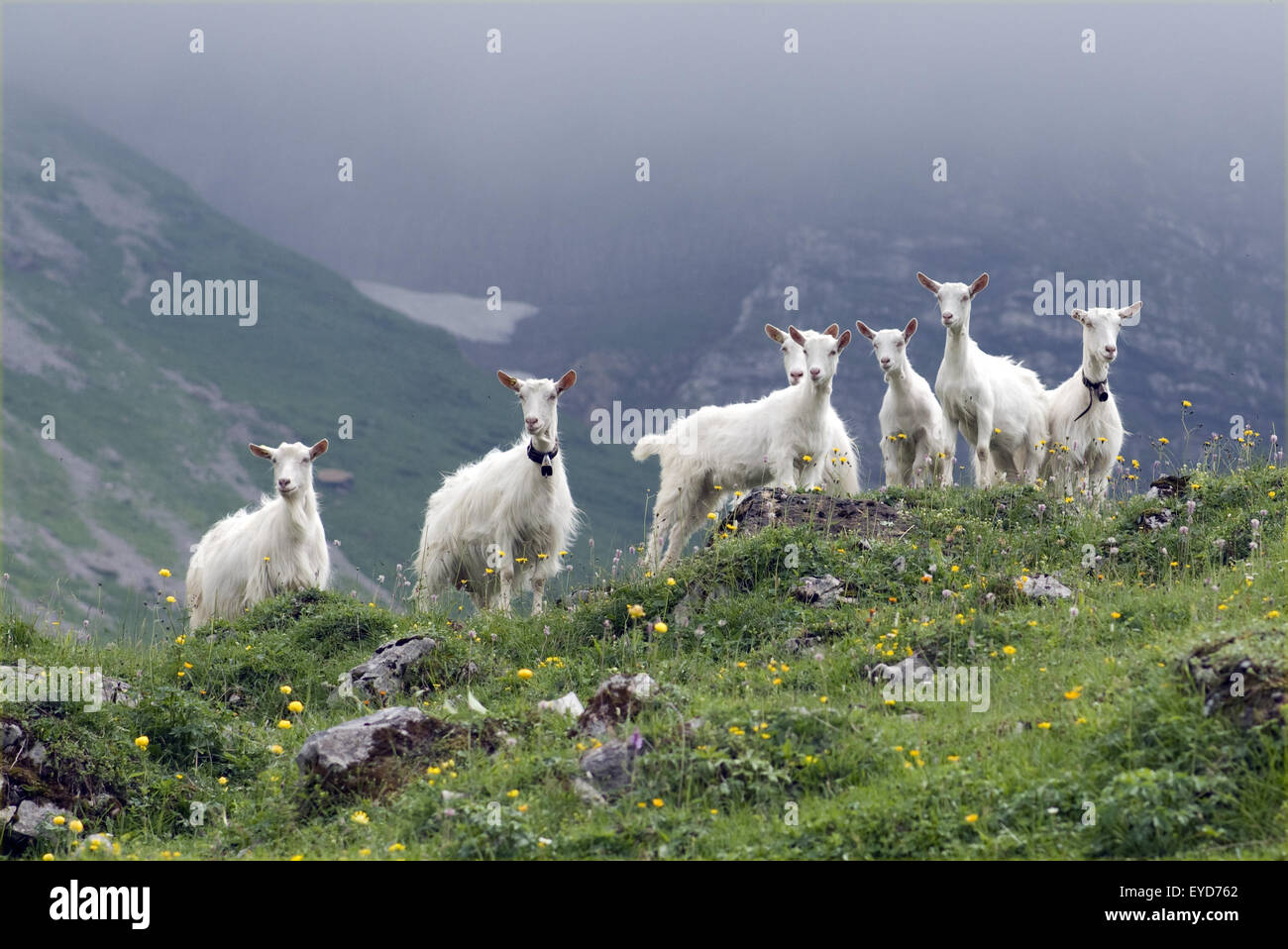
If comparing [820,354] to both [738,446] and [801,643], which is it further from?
[801,643]

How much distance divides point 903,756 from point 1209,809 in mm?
1658

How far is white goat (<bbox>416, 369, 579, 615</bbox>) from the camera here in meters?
14.4

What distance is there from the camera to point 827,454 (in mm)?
15789

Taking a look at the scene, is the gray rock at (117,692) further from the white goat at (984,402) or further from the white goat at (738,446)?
the white goat at (984,402)

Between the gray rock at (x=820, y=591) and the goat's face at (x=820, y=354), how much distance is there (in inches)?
180

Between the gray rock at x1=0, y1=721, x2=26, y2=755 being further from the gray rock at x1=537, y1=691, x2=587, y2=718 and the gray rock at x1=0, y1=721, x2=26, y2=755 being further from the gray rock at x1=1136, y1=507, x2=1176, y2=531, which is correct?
the gray rock at x1=1136, y1=507, x2=1176, y2=531

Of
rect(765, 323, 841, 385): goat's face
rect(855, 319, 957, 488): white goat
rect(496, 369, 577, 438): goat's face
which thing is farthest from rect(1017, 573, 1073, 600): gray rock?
rect(496, 369, 577, 438): goat's face

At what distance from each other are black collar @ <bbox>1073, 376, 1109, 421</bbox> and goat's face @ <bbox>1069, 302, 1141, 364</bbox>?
0.39m

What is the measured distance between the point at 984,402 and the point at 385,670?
857 cm

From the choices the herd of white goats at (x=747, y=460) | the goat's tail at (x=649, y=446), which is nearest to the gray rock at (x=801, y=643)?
the herd of white goats at (x=747, y=460)

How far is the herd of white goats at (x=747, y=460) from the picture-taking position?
14781 millimetres
